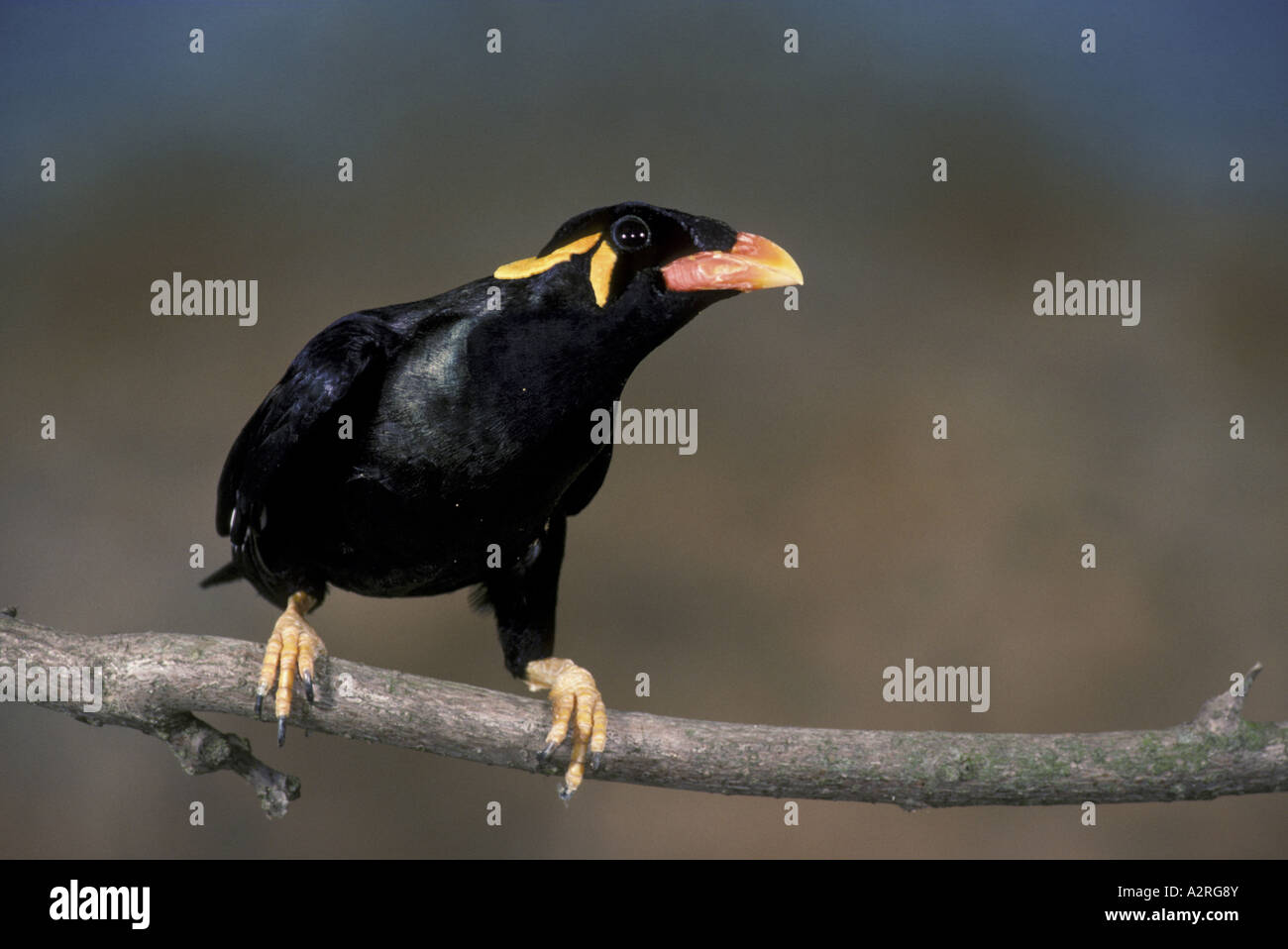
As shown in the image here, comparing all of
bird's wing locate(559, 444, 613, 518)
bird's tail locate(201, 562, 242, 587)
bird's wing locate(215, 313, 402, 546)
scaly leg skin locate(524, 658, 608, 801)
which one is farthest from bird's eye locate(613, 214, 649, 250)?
bird's tail locate(201, 562, 242, 587)

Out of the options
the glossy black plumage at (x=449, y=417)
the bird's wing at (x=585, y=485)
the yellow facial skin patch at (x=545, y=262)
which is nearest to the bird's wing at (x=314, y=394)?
the glossy black plumage at (x=449, y=417)

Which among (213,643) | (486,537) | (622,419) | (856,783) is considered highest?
(622,419)

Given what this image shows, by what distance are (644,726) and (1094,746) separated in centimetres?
78

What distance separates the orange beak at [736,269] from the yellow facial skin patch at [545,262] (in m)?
0.15

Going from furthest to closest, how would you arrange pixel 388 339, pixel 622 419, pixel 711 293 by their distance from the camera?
pixel 622 419 → pixel 388 339 → pixel 711 293

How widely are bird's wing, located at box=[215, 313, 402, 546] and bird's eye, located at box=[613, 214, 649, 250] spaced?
504 millimetres

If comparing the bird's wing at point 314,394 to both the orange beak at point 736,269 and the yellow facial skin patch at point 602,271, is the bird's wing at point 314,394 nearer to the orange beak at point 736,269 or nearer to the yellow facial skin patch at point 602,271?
the yellow facial skin patch at point 602,271

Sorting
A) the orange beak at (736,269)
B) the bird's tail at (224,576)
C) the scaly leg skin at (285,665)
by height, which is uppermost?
the orange beak at (736,269)

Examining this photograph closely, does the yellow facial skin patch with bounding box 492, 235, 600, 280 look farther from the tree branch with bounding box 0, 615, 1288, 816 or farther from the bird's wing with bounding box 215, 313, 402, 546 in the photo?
the tree branch with bounding box 0, 615, 1288, 816

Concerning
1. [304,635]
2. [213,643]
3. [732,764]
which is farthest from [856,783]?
[213,643]

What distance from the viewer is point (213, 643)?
89.3 inches

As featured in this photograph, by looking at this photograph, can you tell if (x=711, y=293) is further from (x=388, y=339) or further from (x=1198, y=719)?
(x=1198, y=719)

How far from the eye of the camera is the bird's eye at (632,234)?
2.16 metres

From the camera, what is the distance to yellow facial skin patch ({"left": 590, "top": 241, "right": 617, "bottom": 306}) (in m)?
2.18
